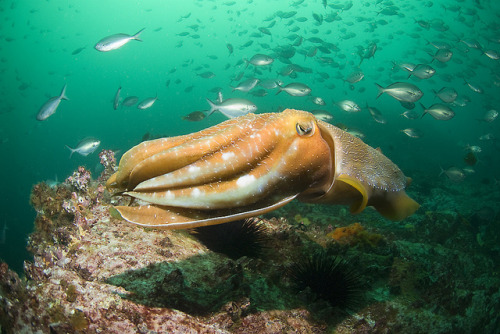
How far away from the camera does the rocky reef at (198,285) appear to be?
6.46 feet

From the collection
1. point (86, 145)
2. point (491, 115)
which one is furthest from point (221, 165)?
point (491, 115)

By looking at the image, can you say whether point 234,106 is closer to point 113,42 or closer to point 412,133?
point 113,42

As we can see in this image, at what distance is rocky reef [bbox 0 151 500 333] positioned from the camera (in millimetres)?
1970

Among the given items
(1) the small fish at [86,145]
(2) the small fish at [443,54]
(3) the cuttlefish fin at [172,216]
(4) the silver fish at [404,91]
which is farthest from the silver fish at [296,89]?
(3) the cuttlefish fin at [172,216]

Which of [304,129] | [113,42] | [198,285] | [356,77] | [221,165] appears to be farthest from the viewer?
[356,77]

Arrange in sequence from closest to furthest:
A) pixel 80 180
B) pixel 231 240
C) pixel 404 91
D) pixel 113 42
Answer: pixel 231 240 < pixel 80 180 < pixel 404 91 < pixel 113 42

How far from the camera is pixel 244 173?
169 cm

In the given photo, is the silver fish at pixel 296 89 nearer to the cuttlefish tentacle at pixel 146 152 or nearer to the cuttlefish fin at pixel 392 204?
the cuttlefish fin at pixel 392 204

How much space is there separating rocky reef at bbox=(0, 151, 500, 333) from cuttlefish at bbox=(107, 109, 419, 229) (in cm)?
98

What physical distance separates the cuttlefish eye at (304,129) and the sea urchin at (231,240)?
2519 mm

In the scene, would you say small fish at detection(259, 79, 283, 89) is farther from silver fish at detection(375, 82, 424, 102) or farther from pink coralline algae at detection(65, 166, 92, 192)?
pink coralline algae at detection(65, 166, 92, 192)

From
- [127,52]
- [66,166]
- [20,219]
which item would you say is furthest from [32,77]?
[20,219]

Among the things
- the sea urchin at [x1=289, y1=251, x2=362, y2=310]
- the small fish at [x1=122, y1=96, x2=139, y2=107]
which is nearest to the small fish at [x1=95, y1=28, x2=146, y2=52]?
the small fish at [x1=122, y1=96, x2=139, y2=107]

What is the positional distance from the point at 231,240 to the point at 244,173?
2571 mm
